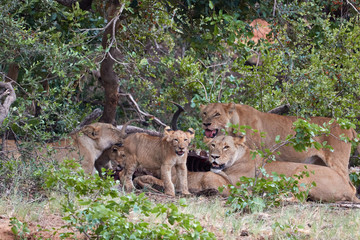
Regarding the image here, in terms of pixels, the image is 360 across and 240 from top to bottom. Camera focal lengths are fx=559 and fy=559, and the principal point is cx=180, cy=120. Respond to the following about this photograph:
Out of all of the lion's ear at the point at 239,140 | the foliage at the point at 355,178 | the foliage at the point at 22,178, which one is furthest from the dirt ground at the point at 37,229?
the foliage at the point at 355,178

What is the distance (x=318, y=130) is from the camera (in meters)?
6.64

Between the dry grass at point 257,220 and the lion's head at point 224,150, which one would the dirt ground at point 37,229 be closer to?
the dry grass at point 257,220

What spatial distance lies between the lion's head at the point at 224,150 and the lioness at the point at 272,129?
0.82ft

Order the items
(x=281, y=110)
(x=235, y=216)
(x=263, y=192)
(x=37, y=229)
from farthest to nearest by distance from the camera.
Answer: (x=281, y=110) → (x=263, y=192) → (x=235, y=216) → (x=37, y=229)

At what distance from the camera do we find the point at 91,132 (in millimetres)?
8773

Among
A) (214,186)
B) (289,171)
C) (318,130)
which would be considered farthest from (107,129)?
(318,130)

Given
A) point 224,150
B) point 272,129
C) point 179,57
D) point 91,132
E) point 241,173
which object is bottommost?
point 241,173

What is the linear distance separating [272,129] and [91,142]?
9.42 ft

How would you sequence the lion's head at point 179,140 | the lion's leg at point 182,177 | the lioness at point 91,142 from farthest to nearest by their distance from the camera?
the lioness at point 91,142, the lion's leg at point 182,177, the lion's head at point 179,140

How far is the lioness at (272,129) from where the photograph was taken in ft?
28.1

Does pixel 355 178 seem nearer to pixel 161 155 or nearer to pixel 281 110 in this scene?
pixel 281 110

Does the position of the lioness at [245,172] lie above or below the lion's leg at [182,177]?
above

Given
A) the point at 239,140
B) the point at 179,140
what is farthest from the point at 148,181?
the point at 239,140

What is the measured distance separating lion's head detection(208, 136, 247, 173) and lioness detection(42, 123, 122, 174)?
163cm
